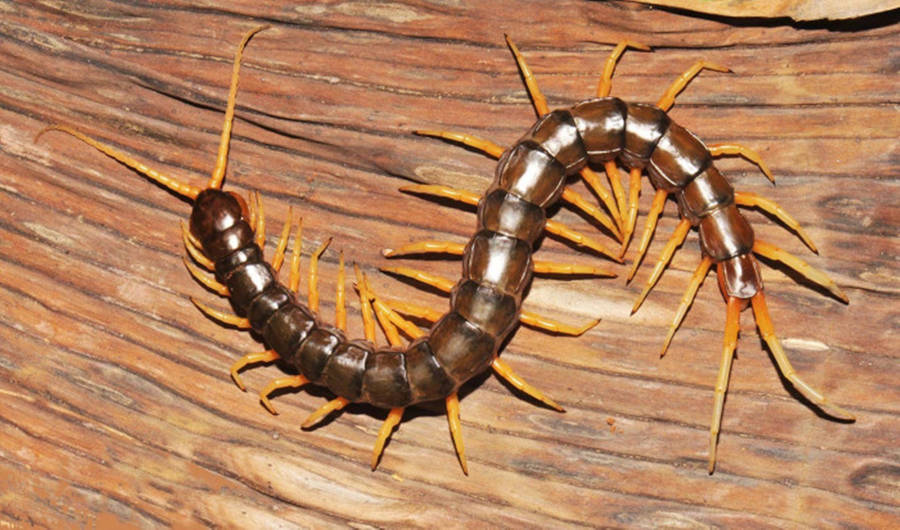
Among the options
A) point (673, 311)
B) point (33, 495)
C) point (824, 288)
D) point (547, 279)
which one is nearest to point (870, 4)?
point (824, 288)

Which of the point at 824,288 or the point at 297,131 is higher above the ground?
the point at 297,131

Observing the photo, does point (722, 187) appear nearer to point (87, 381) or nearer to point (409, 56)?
point (409, 56)

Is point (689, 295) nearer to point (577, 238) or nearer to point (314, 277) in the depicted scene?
point (577, 238)

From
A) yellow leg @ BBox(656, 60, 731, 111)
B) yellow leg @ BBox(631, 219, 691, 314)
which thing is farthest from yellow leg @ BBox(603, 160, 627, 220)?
yellow leg @ BBox(656, 60, 731, 111)

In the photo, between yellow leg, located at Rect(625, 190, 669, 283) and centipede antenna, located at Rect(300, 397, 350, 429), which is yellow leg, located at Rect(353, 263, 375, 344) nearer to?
centipede antenna, located at Rect(300, 397, 350, 429)

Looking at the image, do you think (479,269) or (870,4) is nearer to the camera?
(870,4)

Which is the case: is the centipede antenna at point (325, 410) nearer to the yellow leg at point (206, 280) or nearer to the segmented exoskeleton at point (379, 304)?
the segmented exoskeleton at point (379, 304)
